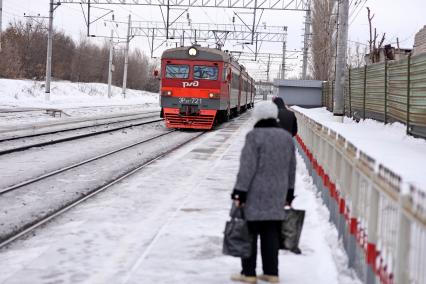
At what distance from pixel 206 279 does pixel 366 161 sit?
5.77ft

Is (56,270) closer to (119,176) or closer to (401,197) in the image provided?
(401,197)

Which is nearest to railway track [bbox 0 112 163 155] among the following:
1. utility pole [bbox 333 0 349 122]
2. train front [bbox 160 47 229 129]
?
train front [bbox 160 47 229 129]

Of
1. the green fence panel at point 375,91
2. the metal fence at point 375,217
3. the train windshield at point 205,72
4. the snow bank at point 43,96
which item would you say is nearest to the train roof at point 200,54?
the train windshield at point 205,72

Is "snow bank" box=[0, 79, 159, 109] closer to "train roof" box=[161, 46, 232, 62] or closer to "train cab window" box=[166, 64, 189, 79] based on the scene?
"train roof" box=[161, 46, 232, 62]

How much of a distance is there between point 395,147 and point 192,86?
12.3 m

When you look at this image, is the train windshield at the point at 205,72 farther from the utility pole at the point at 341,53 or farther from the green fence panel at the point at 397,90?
the green fence panel at the point at 397,90

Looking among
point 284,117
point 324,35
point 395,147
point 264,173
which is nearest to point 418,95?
point 395,147

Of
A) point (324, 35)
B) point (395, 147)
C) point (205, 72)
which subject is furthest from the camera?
point (324, 35)

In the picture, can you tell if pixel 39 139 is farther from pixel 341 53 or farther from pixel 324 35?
pixel 324 35

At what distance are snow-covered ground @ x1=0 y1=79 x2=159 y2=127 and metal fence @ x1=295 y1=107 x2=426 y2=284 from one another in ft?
64.3

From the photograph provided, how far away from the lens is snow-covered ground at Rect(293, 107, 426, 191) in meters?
10.0

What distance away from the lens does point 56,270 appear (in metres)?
5.70

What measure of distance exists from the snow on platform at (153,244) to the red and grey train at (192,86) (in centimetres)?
1398

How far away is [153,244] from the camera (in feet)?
21.7
